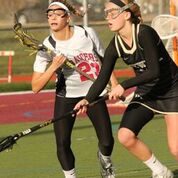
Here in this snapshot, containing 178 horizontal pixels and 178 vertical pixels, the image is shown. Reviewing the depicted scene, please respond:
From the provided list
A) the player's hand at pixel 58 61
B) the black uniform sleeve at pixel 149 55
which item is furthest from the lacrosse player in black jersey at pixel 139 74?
the player's hand at pixel 58 61

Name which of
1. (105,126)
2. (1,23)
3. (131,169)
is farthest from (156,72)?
(1,23)

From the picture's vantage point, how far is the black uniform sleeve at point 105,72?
7527 millimetres

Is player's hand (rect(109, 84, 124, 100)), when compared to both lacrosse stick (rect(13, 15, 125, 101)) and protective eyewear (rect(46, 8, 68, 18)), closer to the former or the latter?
lacrosse stick (rect(13, 15, 125, 101))

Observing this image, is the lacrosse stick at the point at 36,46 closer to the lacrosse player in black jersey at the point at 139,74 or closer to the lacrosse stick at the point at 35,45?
the lacrosse stick at the point at 35,45

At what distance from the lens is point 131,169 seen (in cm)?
935

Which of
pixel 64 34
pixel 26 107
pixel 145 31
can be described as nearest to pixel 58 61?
pixel 64 34

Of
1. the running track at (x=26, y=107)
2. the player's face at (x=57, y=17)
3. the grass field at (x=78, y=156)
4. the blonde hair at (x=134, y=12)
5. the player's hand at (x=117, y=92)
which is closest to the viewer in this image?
the player's hand at (x=117, y=92)

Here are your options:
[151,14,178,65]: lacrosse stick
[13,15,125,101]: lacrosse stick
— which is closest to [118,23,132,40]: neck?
[13,15,125,101]: lacrosse stick

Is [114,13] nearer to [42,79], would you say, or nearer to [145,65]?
[145,65]

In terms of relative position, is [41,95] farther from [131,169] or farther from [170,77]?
[170,77]

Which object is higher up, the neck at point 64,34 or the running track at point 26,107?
the neck at point 64,34

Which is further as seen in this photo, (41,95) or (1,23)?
(1,23)

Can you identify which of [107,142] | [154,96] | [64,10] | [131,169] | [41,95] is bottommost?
[41,95]

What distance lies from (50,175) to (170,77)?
220 centimetres
